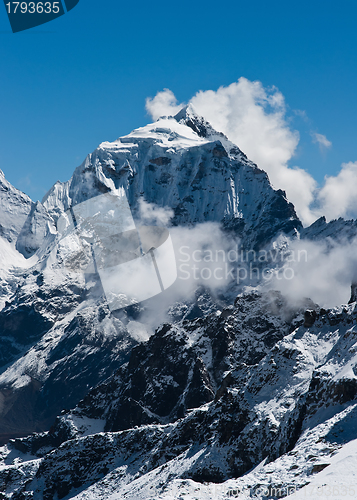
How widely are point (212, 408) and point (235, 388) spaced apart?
24.9 ft

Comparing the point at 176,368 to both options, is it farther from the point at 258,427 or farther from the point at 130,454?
the point at 258,427

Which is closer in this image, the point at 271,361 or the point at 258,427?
the point at 258,427

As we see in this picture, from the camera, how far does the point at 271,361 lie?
400 ft

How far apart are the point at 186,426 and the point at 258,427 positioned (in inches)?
1254

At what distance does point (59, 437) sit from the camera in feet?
642

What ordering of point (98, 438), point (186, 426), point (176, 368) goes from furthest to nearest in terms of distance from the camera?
point (176, 368), point (98, 438), point (186, 426)

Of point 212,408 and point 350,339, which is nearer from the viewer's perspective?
point 350,339

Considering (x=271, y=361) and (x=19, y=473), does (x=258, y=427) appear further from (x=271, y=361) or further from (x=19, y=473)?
(x=19, y=473)

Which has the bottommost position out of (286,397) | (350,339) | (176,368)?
(286,397)

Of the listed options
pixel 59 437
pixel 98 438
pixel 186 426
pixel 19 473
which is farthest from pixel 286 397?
pixel 59 437

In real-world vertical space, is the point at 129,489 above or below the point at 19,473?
below

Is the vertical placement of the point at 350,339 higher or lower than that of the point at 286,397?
higher

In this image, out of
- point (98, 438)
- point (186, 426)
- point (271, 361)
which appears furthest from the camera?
point (98, 438)

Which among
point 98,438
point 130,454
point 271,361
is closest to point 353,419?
point 271,361
